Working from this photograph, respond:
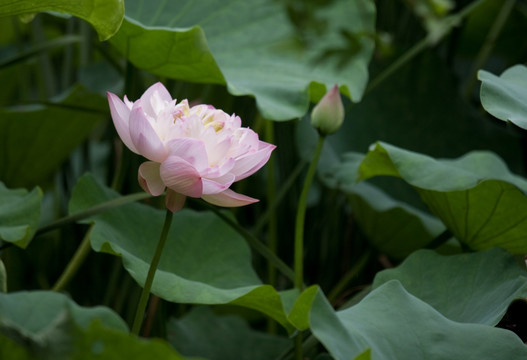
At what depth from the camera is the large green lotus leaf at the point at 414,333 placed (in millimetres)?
730

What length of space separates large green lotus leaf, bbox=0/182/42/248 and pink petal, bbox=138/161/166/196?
22cm

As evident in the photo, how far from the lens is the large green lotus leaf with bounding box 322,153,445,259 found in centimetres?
128

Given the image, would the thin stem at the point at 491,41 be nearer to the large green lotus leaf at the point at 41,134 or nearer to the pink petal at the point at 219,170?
the large green lotus leaf at the point at 41,134

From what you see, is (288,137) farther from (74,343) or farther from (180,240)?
(74,343)

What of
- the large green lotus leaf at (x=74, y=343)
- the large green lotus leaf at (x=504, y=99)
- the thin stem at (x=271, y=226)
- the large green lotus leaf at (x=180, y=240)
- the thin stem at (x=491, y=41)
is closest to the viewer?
the large green lotus leaf at (x=74, y=343)

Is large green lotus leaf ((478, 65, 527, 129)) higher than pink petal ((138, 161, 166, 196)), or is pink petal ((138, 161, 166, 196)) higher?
large green lotus leaf ((478, 65, 527, 129))

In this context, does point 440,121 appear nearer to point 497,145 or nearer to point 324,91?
point 497,145

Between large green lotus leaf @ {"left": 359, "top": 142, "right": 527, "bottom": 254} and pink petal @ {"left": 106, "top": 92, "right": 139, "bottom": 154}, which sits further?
large green lotus leaf @ {"left": 359, "top": 142, "right": 527, "bottom": 254}

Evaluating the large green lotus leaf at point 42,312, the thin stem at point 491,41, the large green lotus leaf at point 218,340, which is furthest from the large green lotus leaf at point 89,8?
the thin stem at point 491,41

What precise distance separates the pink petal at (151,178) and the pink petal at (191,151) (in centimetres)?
4

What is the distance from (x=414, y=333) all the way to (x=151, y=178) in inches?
12.5

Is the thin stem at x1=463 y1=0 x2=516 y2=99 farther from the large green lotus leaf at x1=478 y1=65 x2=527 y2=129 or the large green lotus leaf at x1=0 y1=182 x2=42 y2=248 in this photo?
the large green lotus leaf at x1=0 y1=182 x2=42 y2=248

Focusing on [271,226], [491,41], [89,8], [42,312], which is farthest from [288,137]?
[42,312]

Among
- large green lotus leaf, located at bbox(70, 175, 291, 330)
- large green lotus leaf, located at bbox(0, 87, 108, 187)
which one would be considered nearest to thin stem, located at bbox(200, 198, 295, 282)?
large green lotus leaf, located at bbox(70, 175, 291, 330)
